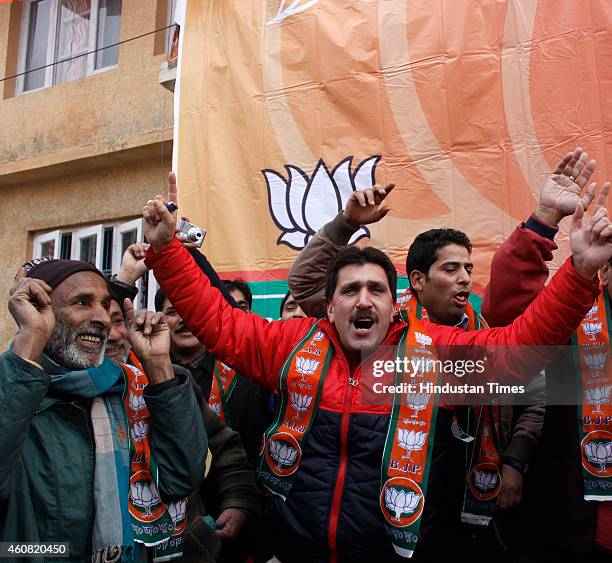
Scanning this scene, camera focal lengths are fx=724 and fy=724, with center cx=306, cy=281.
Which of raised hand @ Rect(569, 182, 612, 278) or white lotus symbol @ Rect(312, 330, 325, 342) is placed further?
white lotus symbol @ Rect(312, 330, 325, 342)

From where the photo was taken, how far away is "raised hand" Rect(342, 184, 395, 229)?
8.42 ft

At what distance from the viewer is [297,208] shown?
469 cm

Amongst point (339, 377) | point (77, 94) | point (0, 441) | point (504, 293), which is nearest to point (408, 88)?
point (504, 293)

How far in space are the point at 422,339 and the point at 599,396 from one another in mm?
584

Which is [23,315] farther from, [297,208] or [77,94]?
[77,94]

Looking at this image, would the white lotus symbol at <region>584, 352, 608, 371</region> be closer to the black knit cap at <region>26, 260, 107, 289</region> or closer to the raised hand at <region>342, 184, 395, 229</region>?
the raised hand at <region>342, 184, 395, 229</region>

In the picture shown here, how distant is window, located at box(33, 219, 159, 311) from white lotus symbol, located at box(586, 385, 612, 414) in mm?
4900

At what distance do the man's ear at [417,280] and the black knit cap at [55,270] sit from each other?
50.3 inches

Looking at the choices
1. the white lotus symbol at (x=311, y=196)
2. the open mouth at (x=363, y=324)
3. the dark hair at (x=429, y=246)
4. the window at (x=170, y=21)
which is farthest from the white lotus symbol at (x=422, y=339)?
the window at (x=170, y=21)

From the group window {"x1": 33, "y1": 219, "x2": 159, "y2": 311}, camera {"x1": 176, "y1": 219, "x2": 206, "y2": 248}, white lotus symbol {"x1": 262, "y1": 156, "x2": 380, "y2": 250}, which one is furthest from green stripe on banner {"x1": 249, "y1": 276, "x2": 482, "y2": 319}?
window {"x1": 33, "y1": 219, "x2": 159, "y2": 311}

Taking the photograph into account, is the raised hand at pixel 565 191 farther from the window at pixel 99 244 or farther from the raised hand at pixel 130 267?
the window at pixel 99 244

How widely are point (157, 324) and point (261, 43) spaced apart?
3231 mm

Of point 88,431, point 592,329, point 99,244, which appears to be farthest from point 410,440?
point 99,244

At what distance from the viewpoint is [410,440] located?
216 centimetres
